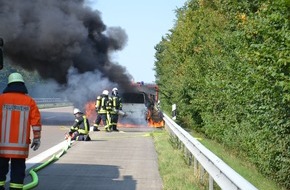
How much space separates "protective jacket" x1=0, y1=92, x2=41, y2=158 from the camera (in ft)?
23.2

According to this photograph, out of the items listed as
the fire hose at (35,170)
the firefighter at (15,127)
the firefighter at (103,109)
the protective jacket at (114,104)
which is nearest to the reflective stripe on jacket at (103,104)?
the firefighter at (103,109)

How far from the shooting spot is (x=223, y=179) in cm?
617

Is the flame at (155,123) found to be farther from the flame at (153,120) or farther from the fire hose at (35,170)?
the fire hose at (35,170)

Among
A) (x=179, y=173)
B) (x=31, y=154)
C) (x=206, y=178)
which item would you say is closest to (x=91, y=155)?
(x=31, y=154)

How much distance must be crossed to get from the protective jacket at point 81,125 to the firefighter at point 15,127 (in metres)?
9.66

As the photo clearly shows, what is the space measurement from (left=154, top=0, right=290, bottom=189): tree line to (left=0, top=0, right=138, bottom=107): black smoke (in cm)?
643

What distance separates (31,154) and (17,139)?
6.23 metres

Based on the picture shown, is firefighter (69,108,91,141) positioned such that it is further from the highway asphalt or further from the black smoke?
the black smoke

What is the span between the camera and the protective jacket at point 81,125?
666 inches

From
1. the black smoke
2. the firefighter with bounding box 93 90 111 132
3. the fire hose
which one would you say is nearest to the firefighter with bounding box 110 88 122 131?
the firefighter with bounding box 93 90 111 132

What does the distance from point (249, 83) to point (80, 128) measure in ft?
30.5

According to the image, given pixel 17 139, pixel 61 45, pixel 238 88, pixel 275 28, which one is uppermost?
pixel 61 45

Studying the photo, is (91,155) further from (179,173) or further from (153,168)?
(179,173)

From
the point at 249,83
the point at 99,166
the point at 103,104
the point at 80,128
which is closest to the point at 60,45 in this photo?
the point at 103,104
